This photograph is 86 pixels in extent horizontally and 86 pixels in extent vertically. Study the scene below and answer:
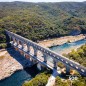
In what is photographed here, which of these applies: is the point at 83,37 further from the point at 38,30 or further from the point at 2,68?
the point at 2,68

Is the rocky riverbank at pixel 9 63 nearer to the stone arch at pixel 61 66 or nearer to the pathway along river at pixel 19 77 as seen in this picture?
the pathway along river at pixel 19 77

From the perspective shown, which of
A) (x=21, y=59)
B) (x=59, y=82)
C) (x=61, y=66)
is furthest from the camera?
(x=21, y=59)

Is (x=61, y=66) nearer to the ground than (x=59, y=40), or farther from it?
farther from it

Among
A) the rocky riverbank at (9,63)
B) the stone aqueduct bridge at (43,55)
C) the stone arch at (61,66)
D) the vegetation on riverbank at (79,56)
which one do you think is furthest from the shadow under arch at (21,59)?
the vegetation on riverbank at (79,56)

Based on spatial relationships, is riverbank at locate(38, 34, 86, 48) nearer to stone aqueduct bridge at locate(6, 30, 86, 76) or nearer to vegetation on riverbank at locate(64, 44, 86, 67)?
stone aqueduct bridge at locate(6, 30, 86, 76)

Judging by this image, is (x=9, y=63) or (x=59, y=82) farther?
(x=9, y=63)

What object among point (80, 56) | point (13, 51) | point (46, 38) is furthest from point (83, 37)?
point (80, 56)

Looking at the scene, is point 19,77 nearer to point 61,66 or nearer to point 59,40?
point 61,66

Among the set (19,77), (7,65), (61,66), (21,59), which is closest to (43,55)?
(61,66)
